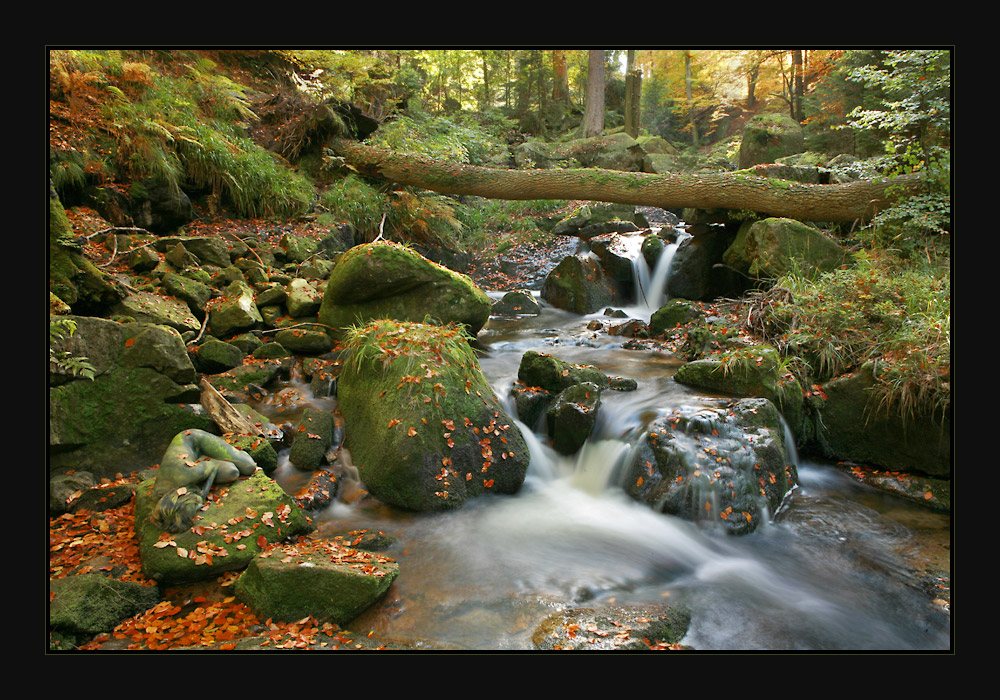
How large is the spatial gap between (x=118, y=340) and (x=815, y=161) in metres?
15.1

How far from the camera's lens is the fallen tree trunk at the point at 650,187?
29.1 ft

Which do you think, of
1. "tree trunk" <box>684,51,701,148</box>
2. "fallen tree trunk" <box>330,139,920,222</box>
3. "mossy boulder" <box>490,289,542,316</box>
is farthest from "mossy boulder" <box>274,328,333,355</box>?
"tree trunk" <box>684,51,701,148</box>

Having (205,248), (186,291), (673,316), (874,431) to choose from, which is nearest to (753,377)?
(874,431)

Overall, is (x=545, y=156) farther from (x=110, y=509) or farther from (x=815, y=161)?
(x=110, y=509)

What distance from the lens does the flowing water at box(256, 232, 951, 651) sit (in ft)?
11.7

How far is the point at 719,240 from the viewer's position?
11078mm

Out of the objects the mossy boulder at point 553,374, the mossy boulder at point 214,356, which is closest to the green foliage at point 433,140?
the mossy boulder at point 553,374

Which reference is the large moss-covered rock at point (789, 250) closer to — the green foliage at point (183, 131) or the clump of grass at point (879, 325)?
the clump of grass at point (879, 325)

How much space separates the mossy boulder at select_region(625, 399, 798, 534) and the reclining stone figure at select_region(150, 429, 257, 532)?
363 cm

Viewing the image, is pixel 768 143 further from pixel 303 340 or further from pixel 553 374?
pixel 303 340

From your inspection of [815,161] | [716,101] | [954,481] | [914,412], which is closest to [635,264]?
[815,161]

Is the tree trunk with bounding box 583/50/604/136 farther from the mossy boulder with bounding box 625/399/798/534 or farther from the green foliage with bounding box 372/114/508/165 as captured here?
the mossy boulder with bounding box 625/399/798/534

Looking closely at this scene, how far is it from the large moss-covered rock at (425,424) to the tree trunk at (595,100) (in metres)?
18.9

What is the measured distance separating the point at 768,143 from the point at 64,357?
16.7 metres
